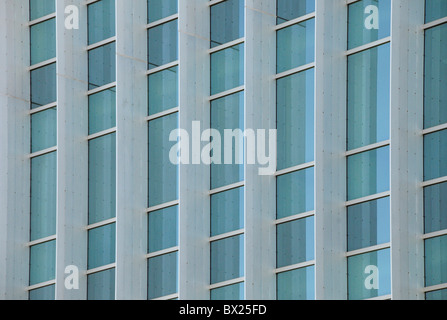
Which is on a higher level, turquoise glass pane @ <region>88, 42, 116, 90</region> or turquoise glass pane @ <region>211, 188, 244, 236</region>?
turquoise glass pane @ <region>88, 42, 116, 90</region>

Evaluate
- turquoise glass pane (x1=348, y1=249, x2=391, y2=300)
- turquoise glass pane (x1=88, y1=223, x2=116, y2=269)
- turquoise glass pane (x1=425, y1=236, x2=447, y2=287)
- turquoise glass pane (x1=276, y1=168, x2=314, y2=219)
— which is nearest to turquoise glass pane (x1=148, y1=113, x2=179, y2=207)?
turquoise glass pane (x1=88, y1=223, x2=116, y2=269)

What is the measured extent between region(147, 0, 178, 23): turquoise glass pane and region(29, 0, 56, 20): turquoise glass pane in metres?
3.45

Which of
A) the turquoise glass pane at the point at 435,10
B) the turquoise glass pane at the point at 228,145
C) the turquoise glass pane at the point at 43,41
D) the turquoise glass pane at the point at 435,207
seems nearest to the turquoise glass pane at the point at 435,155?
the turquoise glass pane at the point at 435,207

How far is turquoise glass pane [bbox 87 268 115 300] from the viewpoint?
1399 inches

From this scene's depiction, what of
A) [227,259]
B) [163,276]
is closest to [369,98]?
[227,259]

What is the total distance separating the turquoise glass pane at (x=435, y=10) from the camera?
98.7ft

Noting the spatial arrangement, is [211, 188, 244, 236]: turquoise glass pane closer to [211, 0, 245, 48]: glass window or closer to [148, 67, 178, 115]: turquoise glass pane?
[148, 67, 178, 115]: turquoise glass pane

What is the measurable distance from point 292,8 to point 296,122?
2.63 m

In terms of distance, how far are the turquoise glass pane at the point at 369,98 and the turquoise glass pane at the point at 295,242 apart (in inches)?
85.3

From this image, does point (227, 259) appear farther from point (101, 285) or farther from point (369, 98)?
point (369, 98)

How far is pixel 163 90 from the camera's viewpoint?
3534cm
